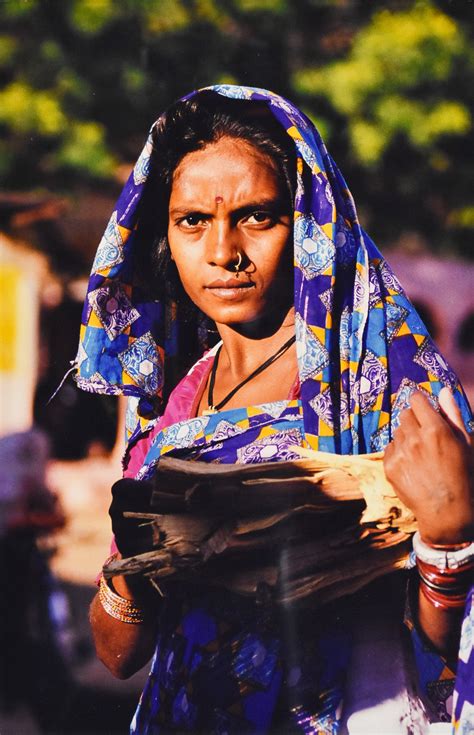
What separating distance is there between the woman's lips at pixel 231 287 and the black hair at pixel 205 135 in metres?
0.18

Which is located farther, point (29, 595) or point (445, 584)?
point (29, 595)

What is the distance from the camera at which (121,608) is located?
1877 millimetres

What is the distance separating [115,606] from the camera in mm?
1883

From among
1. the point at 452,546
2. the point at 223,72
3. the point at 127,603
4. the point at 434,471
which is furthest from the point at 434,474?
the point at 223,72

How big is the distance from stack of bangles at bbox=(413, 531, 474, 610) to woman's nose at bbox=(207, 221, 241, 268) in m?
0.61

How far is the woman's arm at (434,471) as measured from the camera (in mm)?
1426

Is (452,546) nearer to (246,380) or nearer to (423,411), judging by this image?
(423,411)

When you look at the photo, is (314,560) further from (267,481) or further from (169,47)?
(169,47)

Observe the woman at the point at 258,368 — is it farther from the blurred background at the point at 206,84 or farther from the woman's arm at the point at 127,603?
the blurred background at the point at 206,84

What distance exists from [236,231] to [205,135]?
224 mm

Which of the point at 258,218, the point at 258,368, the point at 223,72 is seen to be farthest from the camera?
the point at 223,72

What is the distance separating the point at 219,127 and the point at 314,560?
2.79 ft

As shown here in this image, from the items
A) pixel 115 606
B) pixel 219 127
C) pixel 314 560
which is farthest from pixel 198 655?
pixel 219 127

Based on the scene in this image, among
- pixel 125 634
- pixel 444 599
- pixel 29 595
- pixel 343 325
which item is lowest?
pixel 29 595
